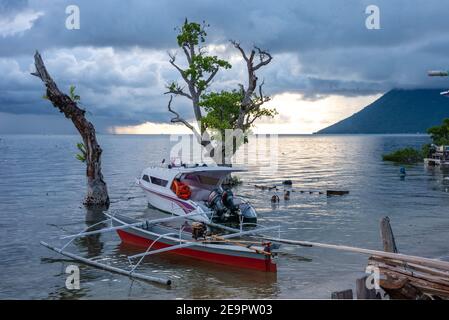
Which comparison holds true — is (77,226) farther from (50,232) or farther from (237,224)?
(237,224)

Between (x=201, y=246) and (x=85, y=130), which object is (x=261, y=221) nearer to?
(x=201, y=246)

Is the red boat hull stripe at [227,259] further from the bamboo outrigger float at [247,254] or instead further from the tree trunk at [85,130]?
the tree trunk at [85,130]

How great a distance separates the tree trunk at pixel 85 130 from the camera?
106 ft

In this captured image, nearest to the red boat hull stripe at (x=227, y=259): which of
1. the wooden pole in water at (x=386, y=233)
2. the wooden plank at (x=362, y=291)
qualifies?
the wooden pole in water at (x=386, y=233)

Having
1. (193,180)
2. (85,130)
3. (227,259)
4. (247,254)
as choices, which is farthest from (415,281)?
(85,130)

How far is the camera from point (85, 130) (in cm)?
3472

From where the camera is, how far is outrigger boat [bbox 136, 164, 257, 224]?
28097 mm

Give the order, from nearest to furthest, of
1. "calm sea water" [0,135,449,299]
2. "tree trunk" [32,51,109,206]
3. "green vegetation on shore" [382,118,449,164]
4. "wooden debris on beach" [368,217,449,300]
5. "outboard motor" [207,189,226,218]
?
"wooden debris on beach" [368,217,449,300] → "calm sea water" [0,135,449,299] → "outboard motor" [207,189,226,218] → "tree trunk" [32,51,109,206] → "green vegetation on shore" [382,118,449,164]

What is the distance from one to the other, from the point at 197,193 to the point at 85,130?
352 inches

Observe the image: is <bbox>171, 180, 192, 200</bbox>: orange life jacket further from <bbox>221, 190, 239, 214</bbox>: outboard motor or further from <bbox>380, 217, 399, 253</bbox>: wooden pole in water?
<bbox>380, 217, 399, 253</bbox>: wooden pole in water

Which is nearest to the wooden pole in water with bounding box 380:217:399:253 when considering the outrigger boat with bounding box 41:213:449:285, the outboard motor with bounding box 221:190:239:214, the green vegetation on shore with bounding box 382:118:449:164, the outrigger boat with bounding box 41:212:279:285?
the outrigger boat with bounding box 41:213:449:285

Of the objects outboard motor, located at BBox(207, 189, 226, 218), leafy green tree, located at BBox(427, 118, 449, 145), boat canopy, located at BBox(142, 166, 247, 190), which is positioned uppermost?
leafy green tree, located at BBox(427, 118, 449, 145)

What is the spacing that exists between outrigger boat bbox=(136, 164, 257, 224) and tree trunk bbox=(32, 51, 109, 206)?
3.25 meters
